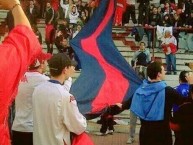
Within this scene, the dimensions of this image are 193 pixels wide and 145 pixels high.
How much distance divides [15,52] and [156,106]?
3120mm

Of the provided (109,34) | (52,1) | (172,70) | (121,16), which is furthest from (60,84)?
(52,1)

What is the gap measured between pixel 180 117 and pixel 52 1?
50.9 ft

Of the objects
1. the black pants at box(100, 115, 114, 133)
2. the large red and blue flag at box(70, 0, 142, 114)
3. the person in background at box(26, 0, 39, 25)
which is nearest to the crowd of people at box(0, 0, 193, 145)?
the large red and blue flag at box(70, 0, 142, 114)

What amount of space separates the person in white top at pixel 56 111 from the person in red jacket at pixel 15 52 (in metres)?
1.59

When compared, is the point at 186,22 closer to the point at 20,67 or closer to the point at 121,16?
the point at 121,16

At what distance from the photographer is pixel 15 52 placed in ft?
6.32

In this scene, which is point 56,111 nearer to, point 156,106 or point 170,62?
point 156,106

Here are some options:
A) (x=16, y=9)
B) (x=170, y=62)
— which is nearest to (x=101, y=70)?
(x=16, y=9)

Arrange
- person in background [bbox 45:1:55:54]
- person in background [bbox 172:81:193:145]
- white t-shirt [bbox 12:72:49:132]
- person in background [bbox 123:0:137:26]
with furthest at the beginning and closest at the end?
person in background [bbox 123:0:137:26] < person in background [bbox 45:1:55:54] < person in background [bbox 172:81:193:145] < white t-shirt [bbox 12:72:49:132]

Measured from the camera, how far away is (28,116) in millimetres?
4629

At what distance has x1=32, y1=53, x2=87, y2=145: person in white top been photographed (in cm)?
363

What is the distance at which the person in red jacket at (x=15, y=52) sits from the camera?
192 centimetres

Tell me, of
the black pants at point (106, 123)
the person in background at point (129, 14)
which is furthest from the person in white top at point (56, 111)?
the person in background at point (129, 14)

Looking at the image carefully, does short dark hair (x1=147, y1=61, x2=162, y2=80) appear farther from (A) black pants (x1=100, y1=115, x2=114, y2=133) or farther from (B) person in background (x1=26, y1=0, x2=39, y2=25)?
(B) person in background (x1=26, y1=0, x2=39, y2=25)
